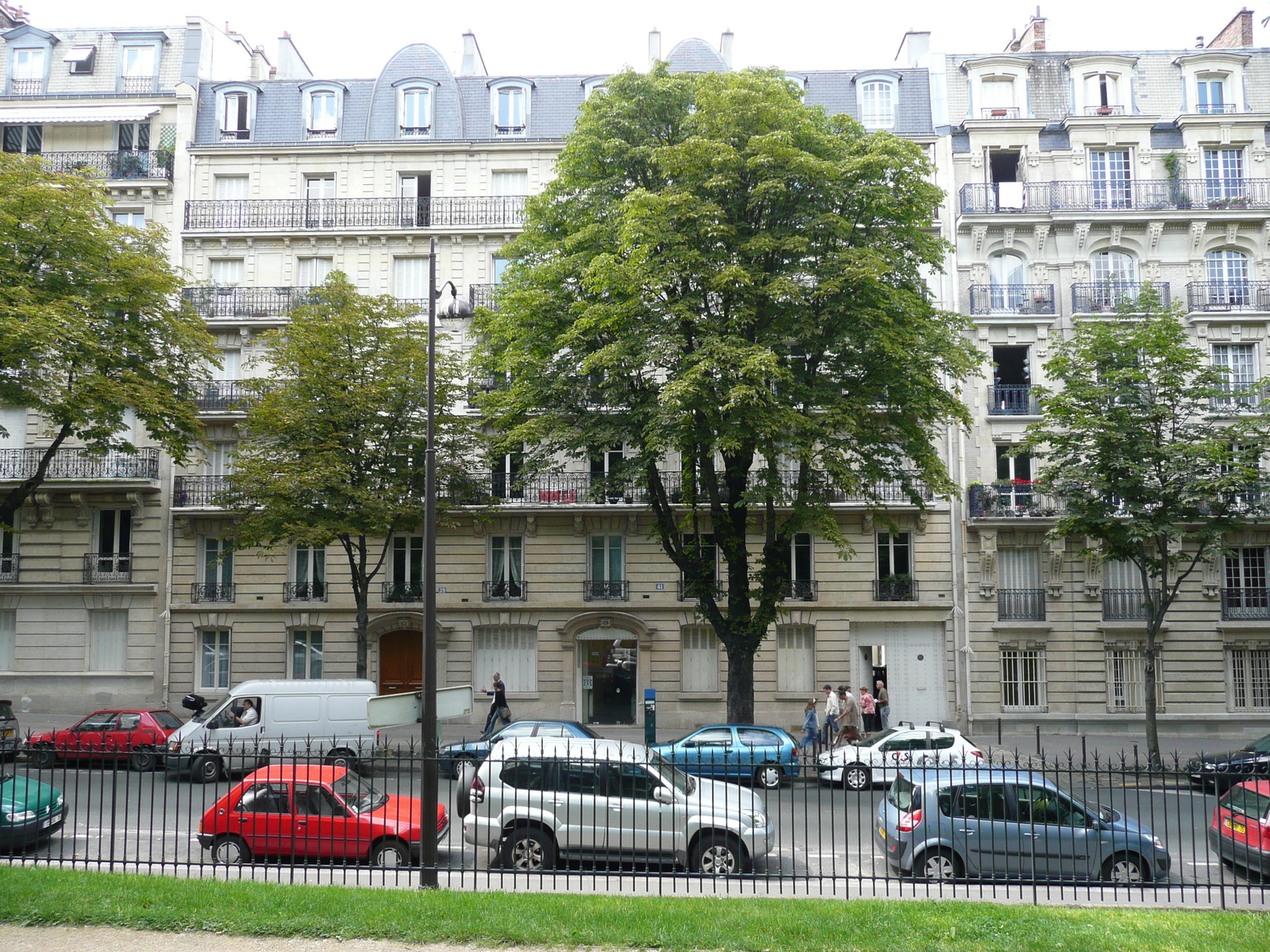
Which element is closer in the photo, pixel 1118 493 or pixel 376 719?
pixel 376 719

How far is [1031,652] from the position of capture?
28.5m

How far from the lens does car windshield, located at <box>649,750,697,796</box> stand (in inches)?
500

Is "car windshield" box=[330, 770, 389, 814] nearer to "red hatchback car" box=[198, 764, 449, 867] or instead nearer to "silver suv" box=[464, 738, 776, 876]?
"red hatchback car" box=[198, 764, 449, 867]

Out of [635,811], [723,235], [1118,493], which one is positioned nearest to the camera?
[635,811]

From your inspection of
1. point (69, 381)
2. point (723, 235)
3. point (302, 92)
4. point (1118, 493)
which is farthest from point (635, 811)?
point (302, 92)

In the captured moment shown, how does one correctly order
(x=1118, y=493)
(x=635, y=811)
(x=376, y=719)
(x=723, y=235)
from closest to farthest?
(x=376, y=719), (x=635, y=811), (x=723, y=235), (x=1118, y=493)

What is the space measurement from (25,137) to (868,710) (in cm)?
3044

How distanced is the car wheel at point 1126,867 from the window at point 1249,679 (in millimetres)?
19378

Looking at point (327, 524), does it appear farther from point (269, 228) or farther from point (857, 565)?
point (857, 565)

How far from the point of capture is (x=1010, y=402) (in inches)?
1154

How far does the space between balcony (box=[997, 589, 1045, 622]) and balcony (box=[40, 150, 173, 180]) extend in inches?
1105

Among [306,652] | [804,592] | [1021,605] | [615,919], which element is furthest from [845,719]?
[306,652]

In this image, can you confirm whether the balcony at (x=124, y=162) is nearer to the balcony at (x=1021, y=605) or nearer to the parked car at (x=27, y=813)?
the parked car at (x=27, y=813)

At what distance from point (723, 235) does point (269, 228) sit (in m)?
17.5
